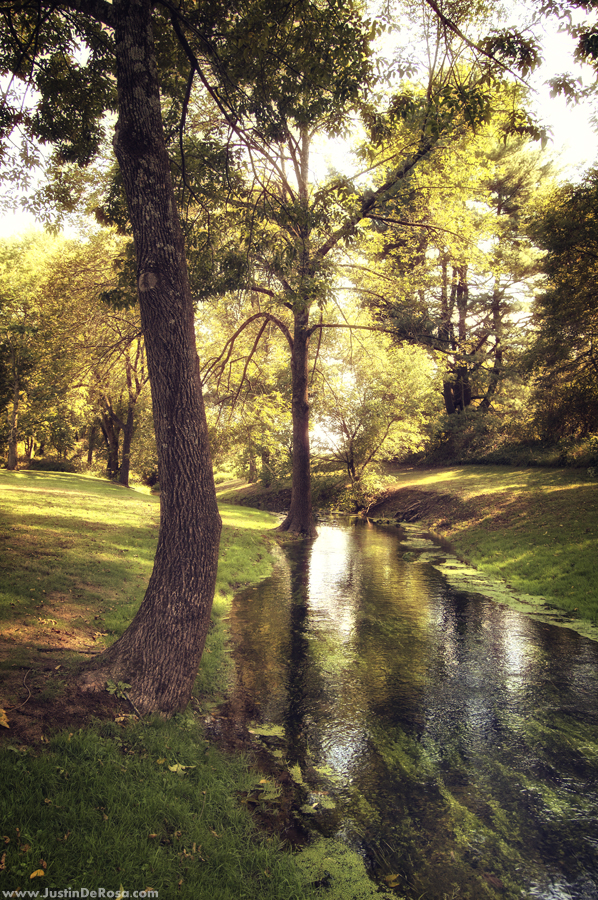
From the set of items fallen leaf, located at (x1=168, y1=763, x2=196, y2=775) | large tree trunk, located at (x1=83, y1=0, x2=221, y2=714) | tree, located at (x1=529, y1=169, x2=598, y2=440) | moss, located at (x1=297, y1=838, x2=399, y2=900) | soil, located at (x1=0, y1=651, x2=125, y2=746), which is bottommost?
moss, located at (x1=297, y1=838, x2=399, y2=900)

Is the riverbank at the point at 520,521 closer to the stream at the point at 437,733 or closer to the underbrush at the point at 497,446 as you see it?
the underbrush at the point at 497,446

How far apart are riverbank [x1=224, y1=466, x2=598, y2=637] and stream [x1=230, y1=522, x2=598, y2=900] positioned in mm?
1849

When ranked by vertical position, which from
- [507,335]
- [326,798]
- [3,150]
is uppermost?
[507,335]

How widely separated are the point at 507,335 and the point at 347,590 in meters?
27.4

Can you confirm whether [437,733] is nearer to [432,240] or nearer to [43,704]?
[43,704]

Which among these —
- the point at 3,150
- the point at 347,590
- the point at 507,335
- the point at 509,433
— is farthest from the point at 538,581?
the point at 507,335

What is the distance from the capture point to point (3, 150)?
8.57 m

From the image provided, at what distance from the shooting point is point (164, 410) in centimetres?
551

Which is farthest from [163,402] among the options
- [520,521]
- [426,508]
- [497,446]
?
[497,446]

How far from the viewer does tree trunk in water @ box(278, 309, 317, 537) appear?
19.1 metres

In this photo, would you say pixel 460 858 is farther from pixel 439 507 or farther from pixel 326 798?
pixel 439 507

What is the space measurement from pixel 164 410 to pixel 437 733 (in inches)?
192

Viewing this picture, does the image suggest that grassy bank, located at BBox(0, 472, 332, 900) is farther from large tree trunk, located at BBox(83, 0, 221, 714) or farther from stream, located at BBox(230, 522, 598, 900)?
stream, located at BBox(230, 522, 598, 900)

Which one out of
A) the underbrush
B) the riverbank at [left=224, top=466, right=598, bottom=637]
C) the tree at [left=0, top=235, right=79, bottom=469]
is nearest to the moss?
the riverbank at [left=224, top=466, right=598, bottom=637]
